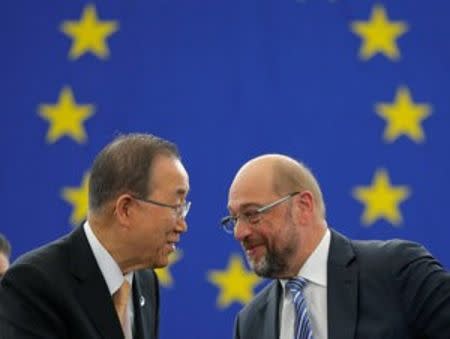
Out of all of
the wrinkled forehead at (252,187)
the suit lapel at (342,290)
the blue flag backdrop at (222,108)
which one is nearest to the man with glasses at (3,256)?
the blue flag backdrop at (222,108)

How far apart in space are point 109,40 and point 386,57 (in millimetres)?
1598

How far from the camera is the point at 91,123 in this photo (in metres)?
5.61

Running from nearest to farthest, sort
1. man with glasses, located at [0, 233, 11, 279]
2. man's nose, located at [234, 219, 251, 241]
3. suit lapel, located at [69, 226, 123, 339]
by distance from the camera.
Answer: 1. suit lapel, located at [69, 226, 123, 339]
2. man's nose, located at [234, 219, 251, 241]
3. man with glasses, located at [0, 233, 11, 279]

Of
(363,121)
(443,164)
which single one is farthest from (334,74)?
(443,164)

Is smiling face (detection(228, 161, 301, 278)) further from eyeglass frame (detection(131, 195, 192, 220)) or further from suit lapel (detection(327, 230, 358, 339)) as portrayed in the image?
eyeglass frame (detection(131, 195, 192, 220))

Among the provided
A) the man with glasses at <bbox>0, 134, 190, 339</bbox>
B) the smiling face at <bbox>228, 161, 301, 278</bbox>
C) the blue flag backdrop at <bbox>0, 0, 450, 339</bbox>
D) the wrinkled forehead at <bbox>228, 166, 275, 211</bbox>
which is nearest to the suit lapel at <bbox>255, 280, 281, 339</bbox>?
the smiling face at <bbox>228, 161, 301, 278</bbox>

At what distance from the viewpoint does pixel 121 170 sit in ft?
10.0

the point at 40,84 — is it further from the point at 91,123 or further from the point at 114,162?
the point at 114,162

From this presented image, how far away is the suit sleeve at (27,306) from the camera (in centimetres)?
279

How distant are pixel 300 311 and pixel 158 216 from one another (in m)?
0.62

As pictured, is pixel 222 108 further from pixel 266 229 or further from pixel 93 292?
pixel 93 292

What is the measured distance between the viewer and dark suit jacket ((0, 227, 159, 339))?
2.81m

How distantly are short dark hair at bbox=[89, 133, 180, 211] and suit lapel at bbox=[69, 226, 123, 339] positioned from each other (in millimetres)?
164

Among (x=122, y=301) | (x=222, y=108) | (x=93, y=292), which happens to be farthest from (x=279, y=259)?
(x=222, y=108)
